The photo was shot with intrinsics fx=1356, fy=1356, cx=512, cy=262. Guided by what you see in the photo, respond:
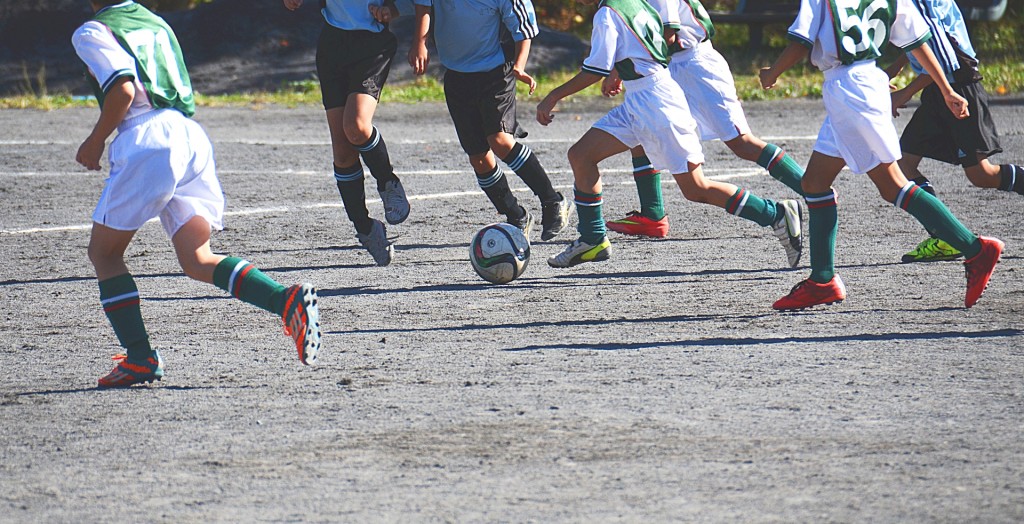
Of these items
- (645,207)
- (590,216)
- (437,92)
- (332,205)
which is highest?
(590,216)

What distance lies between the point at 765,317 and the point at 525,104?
9.14m

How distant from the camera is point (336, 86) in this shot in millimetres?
7637

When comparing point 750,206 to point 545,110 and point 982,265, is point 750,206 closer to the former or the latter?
point 545,110

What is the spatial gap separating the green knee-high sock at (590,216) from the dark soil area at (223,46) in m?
10.3

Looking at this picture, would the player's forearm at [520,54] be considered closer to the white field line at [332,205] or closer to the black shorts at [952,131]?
the black shorts at [952,131]

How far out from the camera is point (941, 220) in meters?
6.12

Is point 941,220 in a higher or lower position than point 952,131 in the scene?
higher

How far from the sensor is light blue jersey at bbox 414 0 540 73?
767 centimetres

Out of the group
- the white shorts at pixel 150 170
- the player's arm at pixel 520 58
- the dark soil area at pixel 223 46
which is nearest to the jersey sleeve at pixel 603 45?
the player's arm at pixel 520 58

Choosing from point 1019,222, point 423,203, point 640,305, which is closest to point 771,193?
point 1019,222

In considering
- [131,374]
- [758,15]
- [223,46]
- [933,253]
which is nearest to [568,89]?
[933,253]

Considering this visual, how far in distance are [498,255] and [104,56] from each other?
2695 millimetres

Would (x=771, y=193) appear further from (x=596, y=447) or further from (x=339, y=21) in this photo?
(x=596, y=447)

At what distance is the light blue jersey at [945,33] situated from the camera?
277 inches
